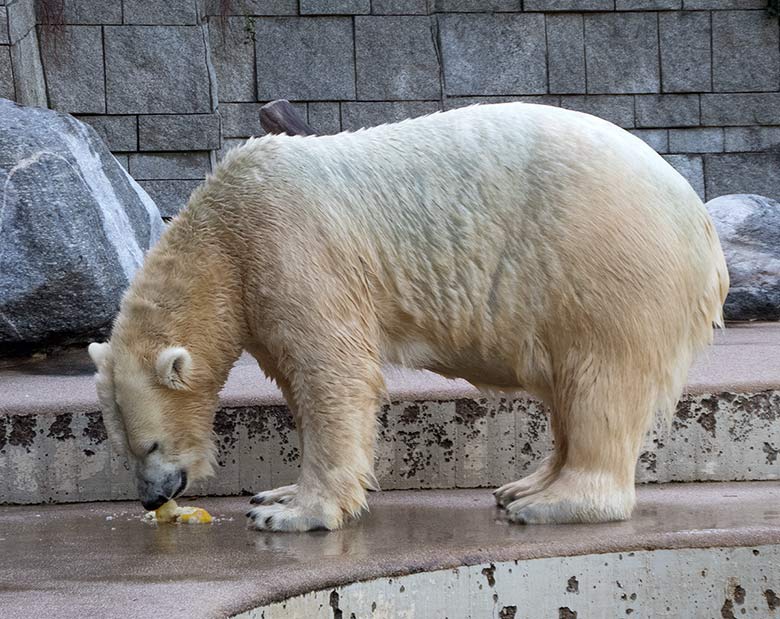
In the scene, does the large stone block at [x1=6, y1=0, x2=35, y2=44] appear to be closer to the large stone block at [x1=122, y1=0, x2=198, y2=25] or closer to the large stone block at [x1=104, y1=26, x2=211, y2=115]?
the large stone block at [x1=104, y1=26, x2=211, y2=115]

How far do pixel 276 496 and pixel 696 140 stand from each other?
22.1 feet

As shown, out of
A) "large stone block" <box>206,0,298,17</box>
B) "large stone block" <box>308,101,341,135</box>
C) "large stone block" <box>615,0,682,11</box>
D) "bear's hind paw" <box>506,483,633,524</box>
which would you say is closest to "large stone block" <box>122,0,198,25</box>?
"large stone block" <box>206,0,298,17</box>

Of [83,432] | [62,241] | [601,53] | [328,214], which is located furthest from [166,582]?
[601,53]

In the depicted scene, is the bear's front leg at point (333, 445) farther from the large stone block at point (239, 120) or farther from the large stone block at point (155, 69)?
the large stone block at point (239, 120)

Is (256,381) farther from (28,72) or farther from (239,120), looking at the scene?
(239,120)

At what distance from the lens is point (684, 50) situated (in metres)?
9.42

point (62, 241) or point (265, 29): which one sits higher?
point (265, 29)

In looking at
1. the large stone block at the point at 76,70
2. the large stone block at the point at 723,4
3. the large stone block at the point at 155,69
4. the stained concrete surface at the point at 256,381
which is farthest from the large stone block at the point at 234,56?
the stained concrete surface at the point at 256,381

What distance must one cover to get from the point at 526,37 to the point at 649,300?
252 inches

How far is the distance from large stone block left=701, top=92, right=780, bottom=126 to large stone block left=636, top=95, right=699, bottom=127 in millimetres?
84

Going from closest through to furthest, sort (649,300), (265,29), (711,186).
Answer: (649,300) < (265,29) < (711,186)

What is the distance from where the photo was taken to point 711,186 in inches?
375

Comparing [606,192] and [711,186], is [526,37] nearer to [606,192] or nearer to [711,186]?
[711,186]

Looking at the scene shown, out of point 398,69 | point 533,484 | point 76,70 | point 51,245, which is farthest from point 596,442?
point 398,69
